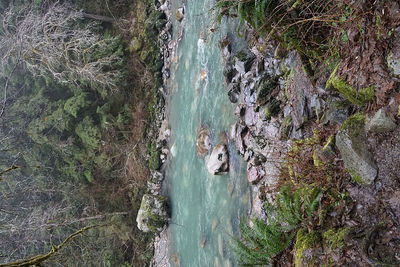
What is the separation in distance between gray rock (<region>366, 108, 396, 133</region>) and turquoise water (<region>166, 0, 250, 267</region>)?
2.46m

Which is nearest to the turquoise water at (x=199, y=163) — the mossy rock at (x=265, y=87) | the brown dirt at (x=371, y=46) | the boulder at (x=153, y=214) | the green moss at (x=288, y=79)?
the boulder at (x=153, y=214)

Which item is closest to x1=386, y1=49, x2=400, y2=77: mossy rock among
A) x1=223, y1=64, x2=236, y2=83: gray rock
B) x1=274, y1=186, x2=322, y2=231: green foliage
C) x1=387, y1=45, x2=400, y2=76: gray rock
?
x1=387, y1=45, x2=400, y2=76: gray rock

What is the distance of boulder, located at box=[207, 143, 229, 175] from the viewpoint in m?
5.85

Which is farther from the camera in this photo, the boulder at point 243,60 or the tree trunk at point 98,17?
the tree trunk at point 98,17

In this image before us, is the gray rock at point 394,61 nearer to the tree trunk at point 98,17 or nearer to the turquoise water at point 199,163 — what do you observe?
the turquoise water at point 199,163

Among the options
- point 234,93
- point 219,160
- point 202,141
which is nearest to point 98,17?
point 202,141

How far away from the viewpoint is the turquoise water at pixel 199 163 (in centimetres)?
578

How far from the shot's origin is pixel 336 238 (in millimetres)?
3275

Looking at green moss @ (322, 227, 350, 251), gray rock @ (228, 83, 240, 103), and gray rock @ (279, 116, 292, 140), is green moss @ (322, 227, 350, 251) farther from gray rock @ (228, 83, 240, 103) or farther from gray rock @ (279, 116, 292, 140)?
gray rock @ (228, 83, 240, 103)

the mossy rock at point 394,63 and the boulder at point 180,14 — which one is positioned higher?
the mossy rock at point 394,63

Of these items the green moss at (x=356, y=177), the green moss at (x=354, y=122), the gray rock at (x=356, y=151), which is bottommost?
the green moss at (x=356, y=177)

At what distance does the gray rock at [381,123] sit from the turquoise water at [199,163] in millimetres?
2460

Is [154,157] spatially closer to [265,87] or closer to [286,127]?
[265,87]

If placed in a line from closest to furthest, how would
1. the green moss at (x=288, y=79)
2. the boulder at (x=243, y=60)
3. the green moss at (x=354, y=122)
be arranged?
the green moss at (x=354, y=122), the green moss at (x=288, y=79), the boulder at (x=243, y=60)
